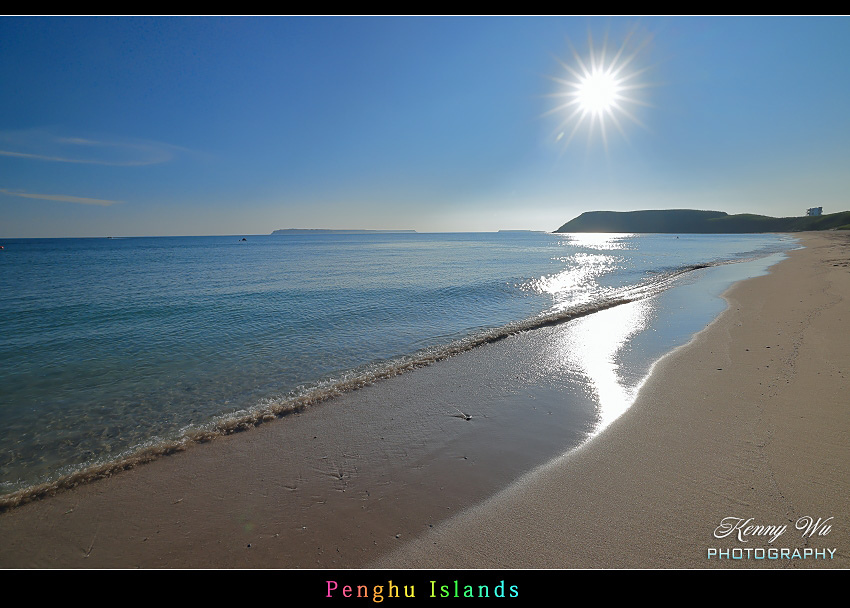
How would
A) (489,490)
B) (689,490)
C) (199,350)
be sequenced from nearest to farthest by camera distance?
1. (689,490)
2. (489,490)
3. (199,350)

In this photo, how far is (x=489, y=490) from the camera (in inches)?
178

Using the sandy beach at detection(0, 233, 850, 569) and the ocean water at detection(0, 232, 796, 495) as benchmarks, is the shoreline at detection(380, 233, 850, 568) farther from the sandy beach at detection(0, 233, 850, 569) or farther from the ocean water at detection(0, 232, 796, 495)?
the ocean water at detection(0, 232, 796, 495)

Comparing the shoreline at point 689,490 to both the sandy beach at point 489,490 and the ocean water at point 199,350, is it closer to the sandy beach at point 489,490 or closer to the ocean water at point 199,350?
the sandy beach at point 489,490

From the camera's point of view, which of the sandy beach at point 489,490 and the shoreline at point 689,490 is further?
the sandy beach at point 489,490

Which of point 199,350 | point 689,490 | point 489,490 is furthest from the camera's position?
point 199,350

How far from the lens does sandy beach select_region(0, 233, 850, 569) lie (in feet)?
11.6

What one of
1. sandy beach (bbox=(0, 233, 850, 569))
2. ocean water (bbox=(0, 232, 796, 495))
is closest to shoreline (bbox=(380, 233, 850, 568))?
sandy beach (bbox=(0, 233, 850, 569))

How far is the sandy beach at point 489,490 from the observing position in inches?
139

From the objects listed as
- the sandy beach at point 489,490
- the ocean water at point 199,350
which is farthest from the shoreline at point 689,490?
the ocean water at point 199,350

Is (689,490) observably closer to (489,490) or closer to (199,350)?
(489,490)

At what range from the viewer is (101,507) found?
14.9ft

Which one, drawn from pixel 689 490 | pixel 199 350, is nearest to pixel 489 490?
pixel 689 490
